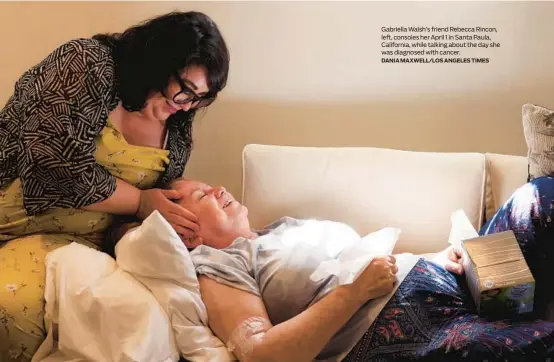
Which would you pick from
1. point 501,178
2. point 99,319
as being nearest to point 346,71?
point 501,178

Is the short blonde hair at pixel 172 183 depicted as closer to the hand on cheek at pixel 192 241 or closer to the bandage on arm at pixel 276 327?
the hand on cheek at pixel 192 241

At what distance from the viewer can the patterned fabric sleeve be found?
1.64m

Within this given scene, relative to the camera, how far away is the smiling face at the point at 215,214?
1.80 metres

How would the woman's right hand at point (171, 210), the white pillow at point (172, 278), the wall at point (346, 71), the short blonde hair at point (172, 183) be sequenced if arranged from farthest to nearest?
Result: the wall at point (346, 71), the short blonde hair at point (172, 183), the woman's right hand at point (171, 210), the white pillow at point (172, 278)

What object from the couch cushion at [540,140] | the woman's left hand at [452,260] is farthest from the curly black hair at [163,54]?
A: the couch cushion at [540,140]

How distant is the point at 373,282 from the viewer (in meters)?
1.50

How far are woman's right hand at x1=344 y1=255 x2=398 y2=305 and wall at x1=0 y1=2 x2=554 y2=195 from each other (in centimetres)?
92

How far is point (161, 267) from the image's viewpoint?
5.27 feet

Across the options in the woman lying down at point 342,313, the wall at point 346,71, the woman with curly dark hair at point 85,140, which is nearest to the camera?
the woman lying down at point 342,313

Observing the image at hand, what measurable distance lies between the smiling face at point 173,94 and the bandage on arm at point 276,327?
1.83ft

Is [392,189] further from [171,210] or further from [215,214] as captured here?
[171,210]

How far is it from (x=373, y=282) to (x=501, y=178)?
2.50 ft

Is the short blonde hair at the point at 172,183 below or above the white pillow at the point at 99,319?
above

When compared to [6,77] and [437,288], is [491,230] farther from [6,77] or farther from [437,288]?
[6,77]
